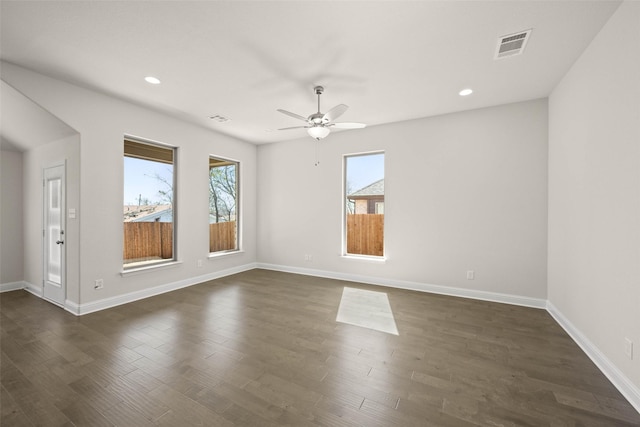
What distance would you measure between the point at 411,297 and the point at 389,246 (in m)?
0.98

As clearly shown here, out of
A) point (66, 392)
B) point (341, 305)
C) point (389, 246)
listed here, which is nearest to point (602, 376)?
point (341, 305)

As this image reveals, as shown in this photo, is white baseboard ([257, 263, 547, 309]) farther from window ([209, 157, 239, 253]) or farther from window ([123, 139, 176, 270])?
window ([123, 139, 176, 270])

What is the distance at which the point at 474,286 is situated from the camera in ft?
13.7

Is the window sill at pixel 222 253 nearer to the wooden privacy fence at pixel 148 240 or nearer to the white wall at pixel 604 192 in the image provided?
the wooden privacy fence at pixel 148 240

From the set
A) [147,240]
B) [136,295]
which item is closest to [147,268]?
[136,295]

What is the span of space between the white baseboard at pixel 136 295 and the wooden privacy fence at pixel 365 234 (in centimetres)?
270

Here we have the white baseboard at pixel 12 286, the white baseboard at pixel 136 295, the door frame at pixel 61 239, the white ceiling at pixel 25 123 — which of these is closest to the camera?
the white ceiling at pixel 25 123

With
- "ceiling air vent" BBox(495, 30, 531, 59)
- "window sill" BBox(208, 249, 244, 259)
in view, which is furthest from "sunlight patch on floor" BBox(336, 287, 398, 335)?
"ceiling air vent" BBox(495, 30, 531, 59)

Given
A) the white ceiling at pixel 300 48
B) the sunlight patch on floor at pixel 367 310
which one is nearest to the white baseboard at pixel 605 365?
the sunlight patch on floor at pixel 367 310

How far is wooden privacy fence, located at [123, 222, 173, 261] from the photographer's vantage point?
4109 millimetres

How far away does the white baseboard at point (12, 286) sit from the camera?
4383 millimetres

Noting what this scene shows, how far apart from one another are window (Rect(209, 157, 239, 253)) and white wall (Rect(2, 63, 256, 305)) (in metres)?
0.38

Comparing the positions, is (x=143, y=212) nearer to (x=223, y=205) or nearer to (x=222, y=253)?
(x=223, y=205)

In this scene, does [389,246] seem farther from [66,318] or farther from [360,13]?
[66,318]
